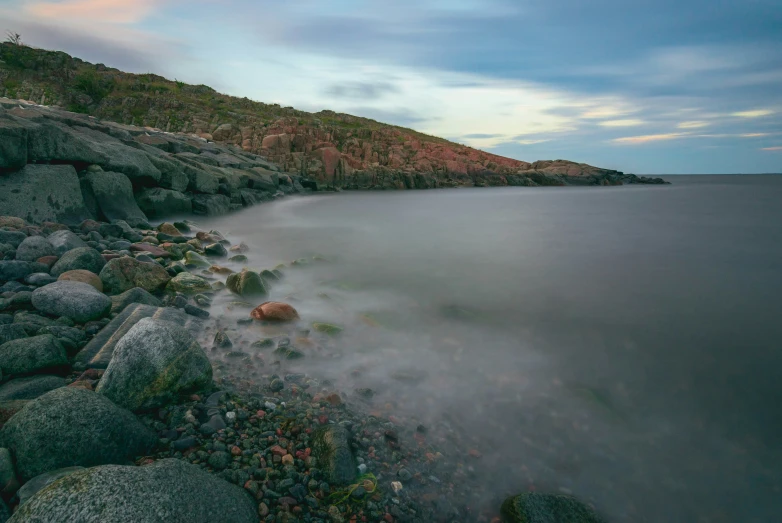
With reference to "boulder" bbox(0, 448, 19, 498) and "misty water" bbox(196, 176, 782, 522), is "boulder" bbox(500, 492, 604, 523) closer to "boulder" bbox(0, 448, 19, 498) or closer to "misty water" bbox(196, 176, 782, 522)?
"misty water" bbox(196, 176, 782, 522)

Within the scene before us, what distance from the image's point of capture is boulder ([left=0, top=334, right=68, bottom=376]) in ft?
10.6

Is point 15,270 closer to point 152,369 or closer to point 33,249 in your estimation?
point 33,249

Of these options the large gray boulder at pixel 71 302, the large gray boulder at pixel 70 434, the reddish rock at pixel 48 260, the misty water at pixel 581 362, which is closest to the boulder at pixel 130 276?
the reddish rock at pixel 48 260

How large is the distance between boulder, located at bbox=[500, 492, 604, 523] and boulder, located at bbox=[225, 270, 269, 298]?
4.95m

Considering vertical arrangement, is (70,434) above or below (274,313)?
above

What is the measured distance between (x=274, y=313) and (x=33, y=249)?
3440mm

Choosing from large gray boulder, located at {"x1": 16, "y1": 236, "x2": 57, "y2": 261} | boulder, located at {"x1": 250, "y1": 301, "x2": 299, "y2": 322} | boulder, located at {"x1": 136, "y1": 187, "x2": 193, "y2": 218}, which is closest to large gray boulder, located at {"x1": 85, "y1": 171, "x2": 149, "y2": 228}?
boulder, located at {"x1": 136, "y1": 187, "x2": 193, "y2": 218}

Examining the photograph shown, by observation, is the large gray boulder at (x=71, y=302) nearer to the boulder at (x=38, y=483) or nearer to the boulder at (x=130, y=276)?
the boulder at (x=130, y=276)

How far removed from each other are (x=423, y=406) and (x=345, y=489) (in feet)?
4.47

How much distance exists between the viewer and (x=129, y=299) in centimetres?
494

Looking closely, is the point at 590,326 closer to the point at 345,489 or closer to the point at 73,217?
the point at 345,489

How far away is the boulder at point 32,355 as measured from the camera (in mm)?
3217

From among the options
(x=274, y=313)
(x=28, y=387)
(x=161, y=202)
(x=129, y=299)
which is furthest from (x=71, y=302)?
(x=161, y=202)

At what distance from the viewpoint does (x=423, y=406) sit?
3.96 m
